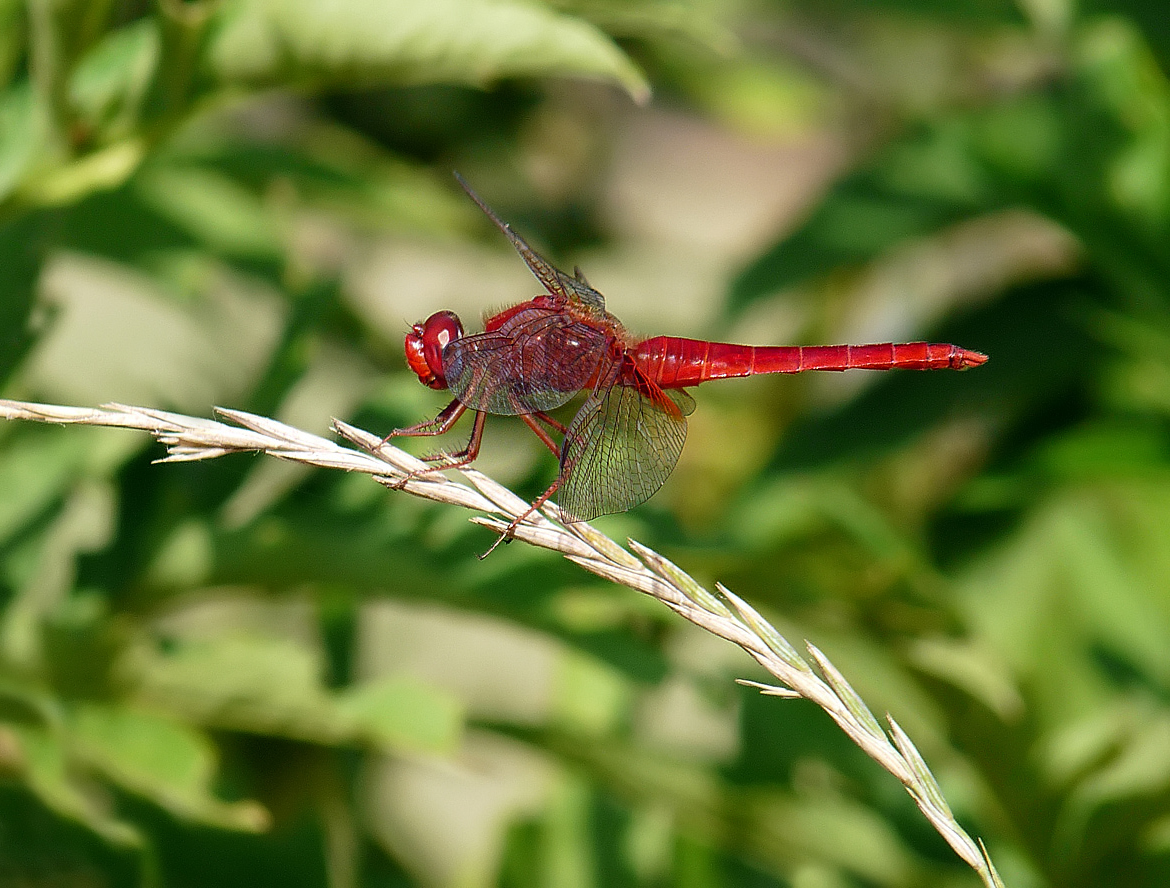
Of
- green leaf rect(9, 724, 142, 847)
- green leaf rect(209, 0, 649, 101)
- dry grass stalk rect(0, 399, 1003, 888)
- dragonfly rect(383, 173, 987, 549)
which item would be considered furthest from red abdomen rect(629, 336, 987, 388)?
green leaf rect(9, 724, 142, 847)

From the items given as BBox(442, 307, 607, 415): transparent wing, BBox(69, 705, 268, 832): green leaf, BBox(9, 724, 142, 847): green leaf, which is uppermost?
BBox(442, 307, 607, 415): transparent wing

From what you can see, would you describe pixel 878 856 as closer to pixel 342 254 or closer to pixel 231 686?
pixel 231 686

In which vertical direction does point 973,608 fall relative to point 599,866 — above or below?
above

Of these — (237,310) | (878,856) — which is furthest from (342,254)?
(878,856)

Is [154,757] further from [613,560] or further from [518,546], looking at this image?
[613,560]

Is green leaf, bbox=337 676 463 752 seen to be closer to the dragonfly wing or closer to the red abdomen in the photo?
the dragonfly wing

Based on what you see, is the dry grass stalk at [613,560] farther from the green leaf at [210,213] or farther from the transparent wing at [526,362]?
the green leaf at [210,213]
